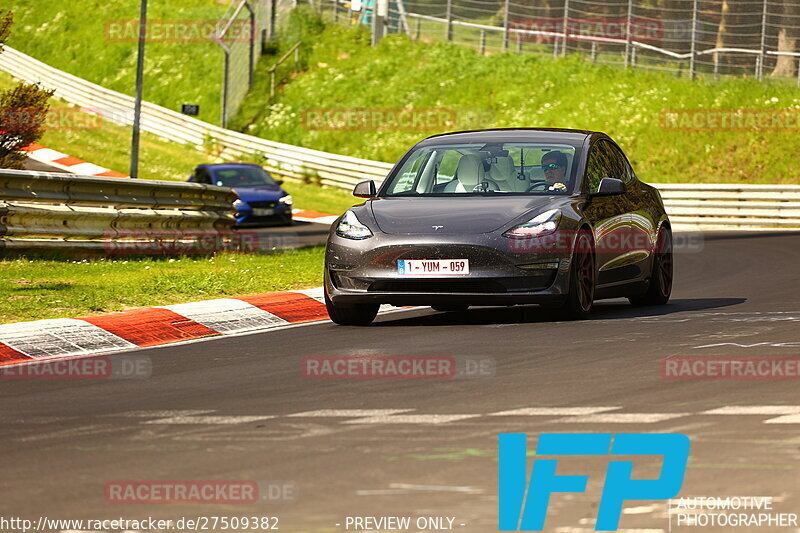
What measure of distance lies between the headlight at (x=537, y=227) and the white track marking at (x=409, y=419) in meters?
4.19

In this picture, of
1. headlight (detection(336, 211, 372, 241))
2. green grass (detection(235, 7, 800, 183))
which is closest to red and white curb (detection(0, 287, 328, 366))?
headlight (detection(336, 211, 372, 241))

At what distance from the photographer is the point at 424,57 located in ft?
154

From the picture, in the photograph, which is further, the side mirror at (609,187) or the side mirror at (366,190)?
the side mirror at (366,190)

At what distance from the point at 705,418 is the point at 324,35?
44509 millimetres

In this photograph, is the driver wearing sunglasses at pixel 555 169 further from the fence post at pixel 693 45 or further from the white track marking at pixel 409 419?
the fence post at pixel 693 45

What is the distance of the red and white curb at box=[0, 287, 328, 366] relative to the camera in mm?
10156

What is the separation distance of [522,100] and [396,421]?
35333mm

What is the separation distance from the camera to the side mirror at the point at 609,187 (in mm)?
12047

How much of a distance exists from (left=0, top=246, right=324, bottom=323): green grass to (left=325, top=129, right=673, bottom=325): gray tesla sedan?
1.97 m

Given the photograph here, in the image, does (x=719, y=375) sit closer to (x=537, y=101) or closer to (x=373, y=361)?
(x=373, y=361)

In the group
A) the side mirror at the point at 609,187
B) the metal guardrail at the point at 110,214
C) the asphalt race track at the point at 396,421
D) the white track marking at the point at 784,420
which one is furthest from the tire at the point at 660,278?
the metal guardrail at the point at 110,214

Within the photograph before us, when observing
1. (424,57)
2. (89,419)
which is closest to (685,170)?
(424,57)

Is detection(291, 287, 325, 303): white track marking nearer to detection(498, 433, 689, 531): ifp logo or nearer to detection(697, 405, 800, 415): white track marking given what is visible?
detection(697, 405, 800, 415): white track marking

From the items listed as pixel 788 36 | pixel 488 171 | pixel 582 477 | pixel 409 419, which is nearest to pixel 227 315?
pixel 488 171
